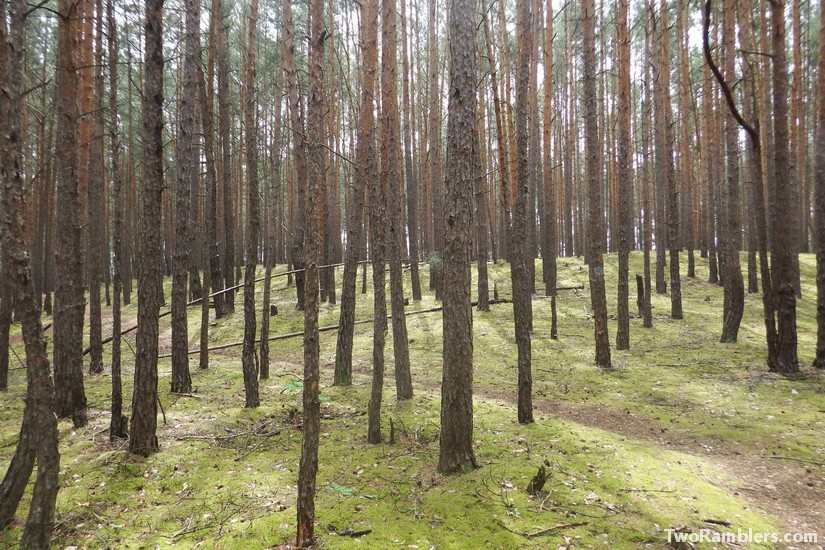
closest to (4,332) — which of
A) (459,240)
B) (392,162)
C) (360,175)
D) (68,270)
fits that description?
(68,270)

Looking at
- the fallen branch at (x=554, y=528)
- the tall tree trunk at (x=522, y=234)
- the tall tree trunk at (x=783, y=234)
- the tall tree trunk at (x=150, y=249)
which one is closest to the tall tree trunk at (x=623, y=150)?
the tall tree trunk at (x=783, y=234)

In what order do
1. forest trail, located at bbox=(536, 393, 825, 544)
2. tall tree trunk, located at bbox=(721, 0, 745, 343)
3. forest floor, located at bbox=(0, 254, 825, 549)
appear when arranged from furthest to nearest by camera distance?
tall tree trunk, located at bbox=(721, 0, 745, 343) → forest trail, located at bbox=(536, 393, 825, 544) → forest floor, located at bbox=(0, 254, 825, 549)

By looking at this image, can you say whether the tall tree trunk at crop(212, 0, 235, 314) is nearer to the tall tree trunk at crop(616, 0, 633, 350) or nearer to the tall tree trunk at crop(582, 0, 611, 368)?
the tall tree trunk at crop(582, 0, 611, 368)

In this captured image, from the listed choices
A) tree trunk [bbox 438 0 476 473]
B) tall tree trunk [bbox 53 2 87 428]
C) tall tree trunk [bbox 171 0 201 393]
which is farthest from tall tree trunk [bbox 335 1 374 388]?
tall tree trunk [bbox 53 2 87 428]

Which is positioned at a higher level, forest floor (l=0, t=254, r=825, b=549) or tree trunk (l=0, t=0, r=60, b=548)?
tree trunk (l=0, t=0, r=60, b=548)

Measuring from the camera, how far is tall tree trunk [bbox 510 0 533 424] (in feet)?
22.5

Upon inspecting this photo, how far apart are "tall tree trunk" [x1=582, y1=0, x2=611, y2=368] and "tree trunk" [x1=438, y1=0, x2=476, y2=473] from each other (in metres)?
6.52

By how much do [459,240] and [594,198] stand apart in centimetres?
699

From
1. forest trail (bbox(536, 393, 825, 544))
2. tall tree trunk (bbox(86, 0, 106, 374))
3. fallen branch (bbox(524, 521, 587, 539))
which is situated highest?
tall tree trunk (bbox(86, 0, 106, 374))

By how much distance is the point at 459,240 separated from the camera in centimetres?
529

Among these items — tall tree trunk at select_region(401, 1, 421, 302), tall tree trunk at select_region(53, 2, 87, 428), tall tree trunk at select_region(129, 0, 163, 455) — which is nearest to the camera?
tall tree trunk at select_region(129, 0, 163, 455)

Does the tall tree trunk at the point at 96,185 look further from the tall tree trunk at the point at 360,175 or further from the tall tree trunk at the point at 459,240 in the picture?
the tall tree trunk at the point at 459,240

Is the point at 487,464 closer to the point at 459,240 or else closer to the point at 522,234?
the point at 459,240

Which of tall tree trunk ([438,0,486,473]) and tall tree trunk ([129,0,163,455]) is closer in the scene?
tall tree trunk ([438,0,486,473])
